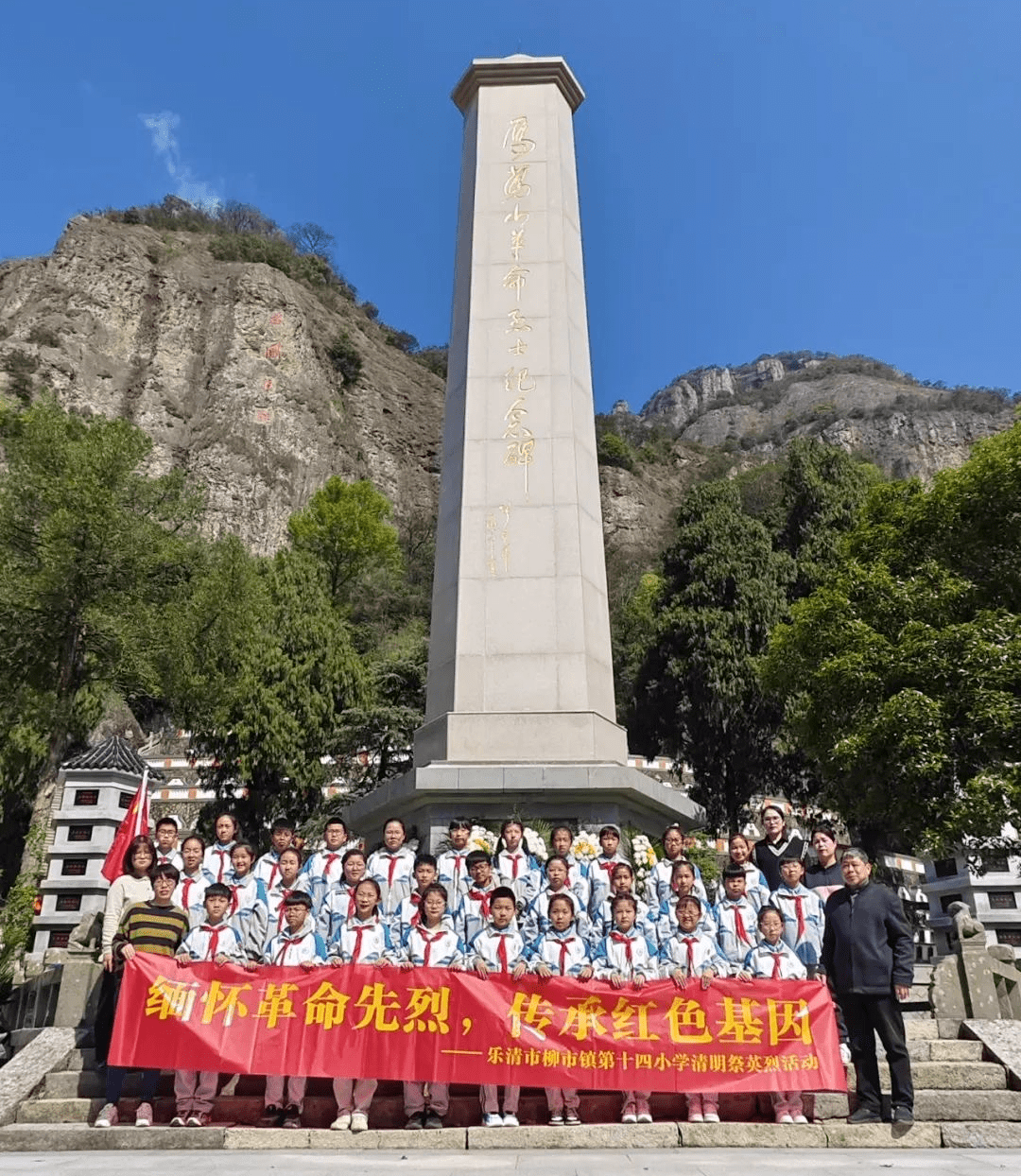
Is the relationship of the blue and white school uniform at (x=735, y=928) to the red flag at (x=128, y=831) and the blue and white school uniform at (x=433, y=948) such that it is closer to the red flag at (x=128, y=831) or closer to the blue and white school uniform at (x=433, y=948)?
the blue and white school uniform at (x=433, y=948)

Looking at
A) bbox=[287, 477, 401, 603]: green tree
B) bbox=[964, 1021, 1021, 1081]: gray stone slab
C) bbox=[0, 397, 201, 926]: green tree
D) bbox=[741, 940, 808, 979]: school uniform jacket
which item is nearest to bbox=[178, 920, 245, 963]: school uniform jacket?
bbox=[741, 940, 808, 979]: school uniform jacket

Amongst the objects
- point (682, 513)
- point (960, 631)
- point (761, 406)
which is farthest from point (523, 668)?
point (761, 406)

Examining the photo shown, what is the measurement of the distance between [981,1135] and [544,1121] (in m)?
2.23

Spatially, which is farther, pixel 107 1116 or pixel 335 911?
pixel 335 911

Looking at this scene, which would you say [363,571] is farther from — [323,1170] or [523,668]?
[323,1170]

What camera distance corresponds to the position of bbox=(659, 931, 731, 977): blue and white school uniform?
533 cm

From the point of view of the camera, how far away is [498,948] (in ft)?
17.6

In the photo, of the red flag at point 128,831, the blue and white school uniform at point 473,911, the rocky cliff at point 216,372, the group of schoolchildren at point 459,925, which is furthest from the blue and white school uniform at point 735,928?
the rocky cliff at point 216,372

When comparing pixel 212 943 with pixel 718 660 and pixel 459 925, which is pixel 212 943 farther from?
pixel 718 660

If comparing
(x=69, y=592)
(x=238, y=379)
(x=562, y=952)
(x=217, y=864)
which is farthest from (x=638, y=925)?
(x=238, y=379)

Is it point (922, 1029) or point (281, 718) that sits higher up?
point (281, 718)

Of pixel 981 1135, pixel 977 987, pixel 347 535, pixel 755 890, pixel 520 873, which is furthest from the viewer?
pixel 347 535

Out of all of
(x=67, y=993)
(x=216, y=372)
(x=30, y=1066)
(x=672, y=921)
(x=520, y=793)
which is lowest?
(x=30, y=1066)

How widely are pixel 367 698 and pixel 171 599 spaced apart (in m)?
5.64
